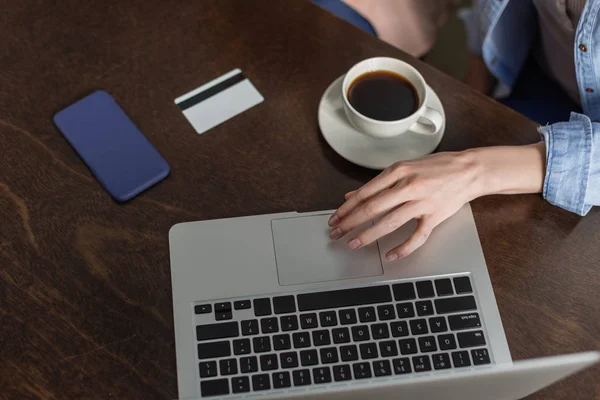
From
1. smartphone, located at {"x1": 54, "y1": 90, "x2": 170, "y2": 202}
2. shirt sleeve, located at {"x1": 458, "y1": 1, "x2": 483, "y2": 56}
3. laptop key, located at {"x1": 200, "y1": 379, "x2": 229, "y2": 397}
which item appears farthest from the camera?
shirt sleeve, located at {"x1": 458, "y1": 1, "x2": 483, "y2": 56}

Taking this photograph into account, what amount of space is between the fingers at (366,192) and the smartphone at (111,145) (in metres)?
0.22

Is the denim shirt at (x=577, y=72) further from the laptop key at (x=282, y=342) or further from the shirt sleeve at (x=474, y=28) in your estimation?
the laptop key at (x=282, y=342)

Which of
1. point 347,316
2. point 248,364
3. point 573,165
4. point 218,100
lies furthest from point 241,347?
point 573,165

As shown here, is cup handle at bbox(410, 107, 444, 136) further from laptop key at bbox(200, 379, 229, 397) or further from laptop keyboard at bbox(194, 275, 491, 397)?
laptop key at bbox(200, 379, 229, 397)

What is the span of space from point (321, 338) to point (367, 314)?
0.06m

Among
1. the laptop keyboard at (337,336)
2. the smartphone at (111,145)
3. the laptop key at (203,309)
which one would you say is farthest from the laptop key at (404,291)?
the smartphone at (111,145)

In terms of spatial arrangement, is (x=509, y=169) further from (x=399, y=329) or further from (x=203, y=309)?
(x=203, y=309)

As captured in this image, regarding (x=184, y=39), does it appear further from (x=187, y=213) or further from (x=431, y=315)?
(x=431, y=315)

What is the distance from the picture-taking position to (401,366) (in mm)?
604

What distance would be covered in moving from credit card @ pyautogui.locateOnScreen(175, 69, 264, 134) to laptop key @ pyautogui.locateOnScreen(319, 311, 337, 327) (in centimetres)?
29

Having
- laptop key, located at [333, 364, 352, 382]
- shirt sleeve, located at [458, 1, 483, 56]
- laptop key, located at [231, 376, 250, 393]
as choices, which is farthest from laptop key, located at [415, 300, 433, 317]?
shirt sleeve, located at [458, 1, 483, 56]

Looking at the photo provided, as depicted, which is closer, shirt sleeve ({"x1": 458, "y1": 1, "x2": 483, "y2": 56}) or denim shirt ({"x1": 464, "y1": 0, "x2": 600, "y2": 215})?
denim shirt ({"x1": 464, "y1": 0, "x2": 600, "y2": 215})

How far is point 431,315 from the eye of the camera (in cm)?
63

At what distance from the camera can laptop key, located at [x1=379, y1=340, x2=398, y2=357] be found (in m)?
0.61
